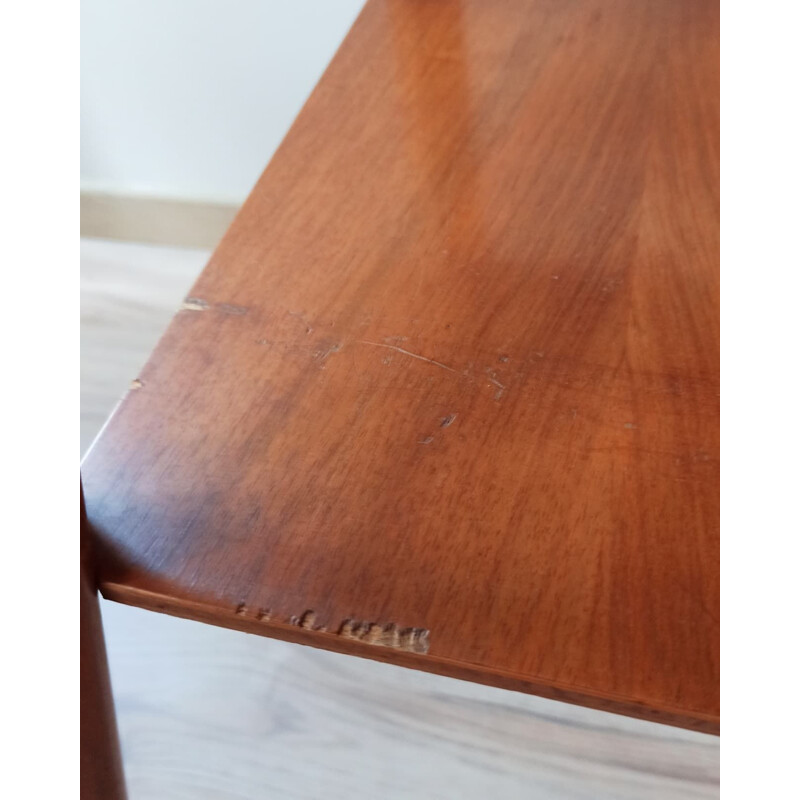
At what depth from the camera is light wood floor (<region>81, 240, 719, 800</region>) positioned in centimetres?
87

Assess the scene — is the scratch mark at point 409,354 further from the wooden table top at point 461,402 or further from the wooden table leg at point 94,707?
the wooden table leg at point 94,707

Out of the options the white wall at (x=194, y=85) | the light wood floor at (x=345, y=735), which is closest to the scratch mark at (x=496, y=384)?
the light wood floor at (x=345, y=735)

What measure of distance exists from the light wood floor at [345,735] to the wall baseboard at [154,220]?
0.76 meters

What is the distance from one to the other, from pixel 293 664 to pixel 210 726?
10 centimetres

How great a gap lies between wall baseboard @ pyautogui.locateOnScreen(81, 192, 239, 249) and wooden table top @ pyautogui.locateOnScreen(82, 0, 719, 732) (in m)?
0.93

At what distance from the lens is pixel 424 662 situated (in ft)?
1.30

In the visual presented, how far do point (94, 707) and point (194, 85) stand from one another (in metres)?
1.20

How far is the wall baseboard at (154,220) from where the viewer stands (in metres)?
1.61

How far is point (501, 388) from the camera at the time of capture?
0.50 metres

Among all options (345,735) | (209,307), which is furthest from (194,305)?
(345,735)
